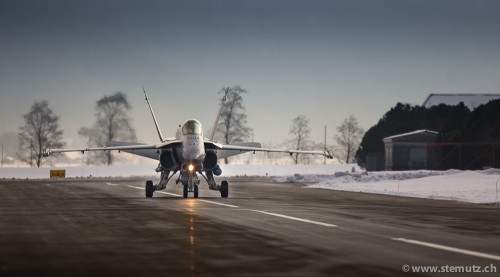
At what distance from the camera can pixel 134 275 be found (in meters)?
9.60

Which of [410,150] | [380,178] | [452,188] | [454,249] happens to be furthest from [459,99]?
[454,249]

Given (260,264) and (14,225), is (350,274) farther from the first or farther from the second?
(14,225)

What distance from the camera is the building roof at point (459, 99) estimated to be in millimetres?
99206

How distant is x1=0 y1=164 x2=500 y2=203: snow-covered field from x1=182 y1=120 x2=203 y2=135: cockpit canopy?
40.9 ft

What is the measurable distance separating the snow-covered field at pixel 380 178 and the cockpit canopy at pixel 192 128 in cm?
1246

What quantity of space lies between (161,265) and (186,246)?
254 cm

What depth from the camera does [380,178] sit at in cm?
A: 6372

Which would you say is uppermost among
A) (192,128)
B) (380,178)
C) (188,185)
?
(192,128)

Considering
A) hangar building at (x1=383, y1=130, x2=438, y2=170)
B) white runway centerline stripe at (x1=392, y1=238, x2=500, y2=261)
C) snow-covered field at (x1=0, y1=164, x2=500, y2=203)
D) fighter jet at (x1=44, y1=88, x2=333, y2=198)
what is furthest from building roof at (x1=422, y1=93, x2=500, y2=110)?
white runway centerline stripe at (x1=392, y1=238, x2=500, y2=261)

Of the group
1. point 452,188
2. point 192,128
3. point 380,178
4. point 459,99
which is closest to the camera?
point 192,128

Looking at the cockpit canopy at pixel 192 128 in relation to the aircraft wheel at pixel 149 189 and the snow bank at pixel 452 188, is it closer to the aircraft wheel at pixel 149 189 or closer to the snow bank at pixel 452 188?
the aircraft wheel at pixel 149 189

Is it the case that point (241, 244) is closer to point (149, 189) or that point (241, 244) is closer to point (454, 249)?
point (454, 249)

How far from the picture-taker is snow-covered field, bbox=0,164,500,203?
39891 millimetres

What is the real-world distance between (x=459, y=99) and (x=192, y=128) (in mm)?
75718
